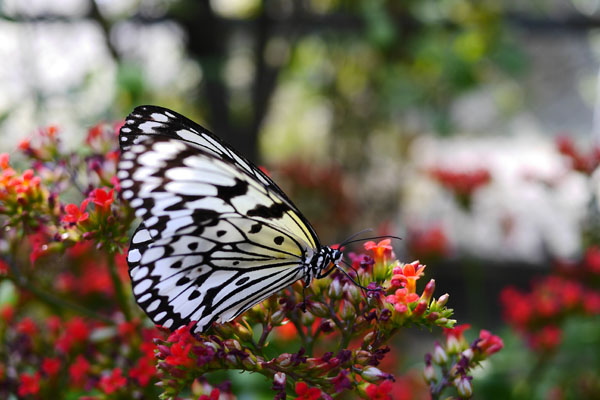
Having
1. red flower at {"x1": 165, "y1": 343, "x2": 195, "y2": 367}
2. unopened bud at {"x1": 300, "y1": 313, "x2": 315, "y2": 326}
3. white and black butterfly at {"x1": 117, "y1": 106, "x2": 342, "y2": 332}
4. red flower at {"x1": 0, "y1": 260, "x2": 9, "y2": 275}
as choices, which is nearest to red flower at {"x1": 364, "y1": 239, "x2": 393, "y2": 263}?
white and black butterfly at {"x1": 117, "y1": 106, "x2": 342, "y2": 332}

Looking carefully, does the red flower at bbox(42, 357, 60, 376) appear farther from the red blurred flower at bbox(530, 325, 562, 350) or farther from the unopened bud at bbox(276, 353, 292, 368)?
the red blurred flower at bbox(530, 325, 562, 350)

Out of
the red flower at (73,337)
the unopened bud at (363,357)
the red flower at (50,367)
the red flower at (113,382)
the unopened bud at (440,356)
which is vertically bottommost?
the red flower at (50,367)

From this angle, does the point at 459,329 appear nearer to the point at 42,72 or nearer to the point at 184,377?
the point at 184,377

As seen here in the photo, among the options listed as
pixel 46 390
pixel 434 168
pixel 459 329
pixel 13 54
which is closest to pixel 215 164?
pixel 459 329

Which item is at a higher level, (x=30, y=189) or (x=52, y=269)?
(x=30, y=189)

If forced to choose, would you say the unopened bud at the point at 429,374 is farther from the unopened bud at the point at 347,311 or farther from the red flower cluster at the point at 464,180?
the red flower cluster at the point at 464,180

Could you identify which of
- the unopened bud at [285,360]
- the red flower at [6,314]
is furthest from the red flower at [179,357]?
the red flower at [6,314]

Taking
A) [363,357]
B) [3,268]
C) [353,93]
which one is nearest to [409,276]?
[363,357]
